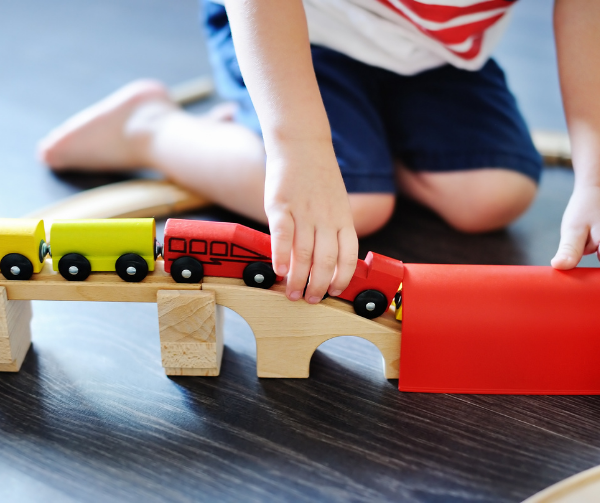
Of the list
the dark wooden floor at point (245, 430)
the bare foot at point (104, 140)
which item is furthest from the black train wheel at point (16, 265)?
the bare foot at point (104, 140)

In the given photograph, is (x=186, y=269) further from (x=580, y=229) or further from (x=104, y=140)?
(x=104, y=140)

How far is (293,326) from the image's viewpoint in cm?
72

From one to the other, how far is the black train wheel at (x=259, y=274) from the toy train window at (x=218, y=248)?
0.10 feet

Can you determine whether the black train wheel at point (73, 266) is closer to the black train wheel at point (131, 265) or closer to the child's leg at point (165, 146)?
the black train wheel at point (131, 265)

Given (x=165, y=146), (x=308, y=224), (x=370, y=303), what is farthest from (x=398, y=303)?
(x=165, y=146)

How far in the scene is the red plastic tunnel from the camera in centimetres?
70

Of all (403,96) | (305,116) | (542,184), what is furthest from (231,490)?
(542,184)

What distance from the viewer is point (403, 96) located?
110 centimetres

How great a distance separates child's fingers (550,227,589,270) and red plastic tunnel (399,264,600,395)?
1 centimetres

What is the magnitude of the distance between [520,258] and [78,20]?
1399mm

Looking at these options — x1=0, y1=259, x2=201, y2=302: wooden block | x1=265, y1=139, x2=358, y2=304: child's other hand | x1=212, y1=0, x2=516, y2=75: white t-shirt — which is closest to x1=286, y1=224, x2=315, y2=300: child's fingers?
x1=265, y1=139, x2=358, y2=304: child's other hand

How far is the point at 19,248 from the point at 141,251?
127 millimetres

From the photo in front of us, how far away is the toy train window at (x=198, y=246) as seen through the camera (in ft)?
2.25

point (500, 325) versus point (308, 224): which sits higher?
point (308, 224)
